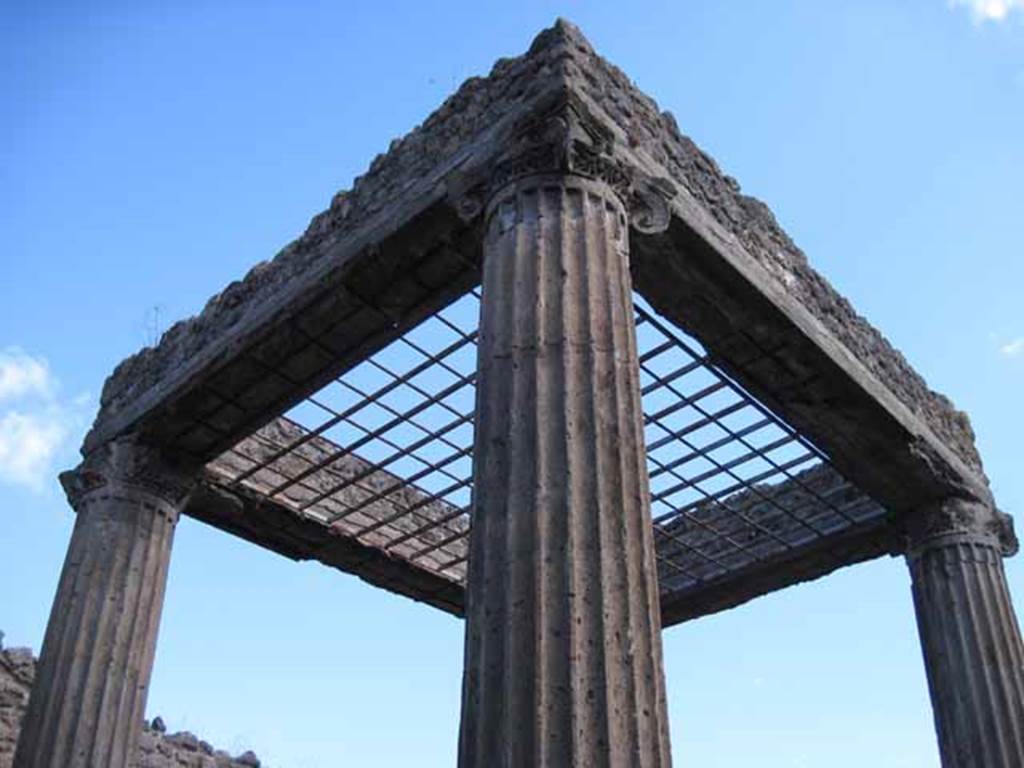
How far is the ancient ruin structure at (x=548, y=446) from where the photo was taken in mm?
5980

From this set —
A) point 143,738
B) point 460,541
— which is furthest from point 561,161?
point 143,738

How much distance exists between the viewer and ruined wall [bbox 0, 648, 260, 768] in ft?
39.0

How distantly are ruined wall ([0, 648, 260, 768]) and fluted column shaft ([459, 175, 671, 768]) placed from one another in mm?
7305

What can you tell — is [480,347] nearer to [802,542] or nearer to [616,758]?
[616,758]

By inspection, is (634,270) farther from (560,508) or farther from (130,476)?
(130,476)

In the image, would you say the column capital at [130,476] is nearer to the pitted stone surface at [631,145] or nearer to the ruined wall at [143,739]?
the pitted stone surface at [631,145]

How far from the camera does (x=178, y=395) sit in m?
10.9

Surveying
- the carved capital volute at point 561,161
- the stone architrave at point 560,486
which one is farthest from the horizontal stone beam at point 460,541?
the stone architrave at point 560,486

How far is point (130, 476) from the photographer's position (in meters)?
11.2

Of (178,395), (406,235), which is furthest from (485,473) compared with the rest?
(178,395)

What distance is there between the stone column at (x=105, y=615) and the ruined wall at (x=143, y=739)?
1783 mm

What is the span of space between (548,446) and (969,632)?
6.56 metres

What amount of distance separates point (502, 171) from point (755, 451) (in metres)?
4.97

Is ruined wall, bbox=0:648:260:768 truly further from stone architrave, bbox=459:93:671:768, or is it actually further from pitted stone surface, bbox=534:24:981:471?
pitted stone surface, bbox=534:24:981:471
